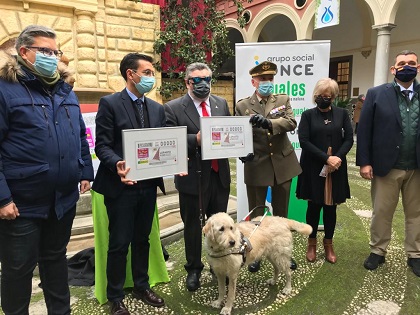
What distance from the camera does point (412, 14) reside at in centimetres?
1538

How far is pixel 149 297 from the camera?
9.70ft

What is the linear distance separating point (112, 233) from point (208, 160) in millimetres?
1089

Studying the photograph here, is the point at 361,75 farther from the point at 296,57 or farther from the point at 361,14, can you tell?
the point at 296,57

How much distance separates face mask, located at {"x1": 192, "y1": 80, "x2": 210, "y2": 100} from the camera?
9.90 ft

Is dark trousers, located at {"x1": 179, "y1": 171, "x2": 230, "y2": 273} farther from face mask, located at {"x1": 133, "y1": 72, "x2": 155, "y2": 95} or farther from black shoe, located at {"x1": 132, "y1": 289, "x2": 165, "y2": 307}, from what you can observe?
face mask, located at {"x1": 133, "y1": 72, "x2": 155, "y2": 95}

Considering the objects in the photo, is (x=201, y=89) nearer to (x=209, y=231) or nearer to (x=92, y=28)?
(x=209, y=231)

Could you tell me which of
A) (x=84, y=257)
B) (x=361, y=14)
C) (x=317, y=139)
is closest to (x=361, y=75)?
(x=361, y=14)

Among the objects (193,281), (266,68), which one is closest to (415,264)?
(193,281)

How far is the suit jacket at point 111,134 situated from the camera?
2500 mm

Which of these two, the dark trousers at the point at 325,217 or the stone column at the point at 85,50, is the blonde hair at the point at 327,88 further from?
the stone column at the point at 85,50

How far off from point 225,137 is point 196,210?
772 mm

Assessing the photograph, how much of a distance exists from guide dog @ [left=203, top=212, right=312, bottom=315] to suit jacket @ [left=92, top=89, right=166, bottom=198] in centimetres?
76

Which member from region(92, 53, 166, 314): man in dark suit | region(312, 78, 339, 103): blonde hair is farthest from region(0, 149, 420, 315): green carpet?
region(312, 78, 339, 103): blonde hair

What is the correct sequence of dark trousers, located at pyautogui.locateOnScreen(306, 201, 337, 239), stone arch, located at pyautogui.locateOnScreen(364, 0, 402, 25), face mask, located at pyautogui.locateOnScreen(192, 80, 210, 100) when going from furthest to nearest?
stone arch, located at pyautogui.locateOnScreen(364, 0, 402, 25) < dark trousers, located at pyautogui.locateOnScreen(306, 201, 337, 239) < face mask, located at pyautogui.locateOnScreen(192, 80, 210, 100)
